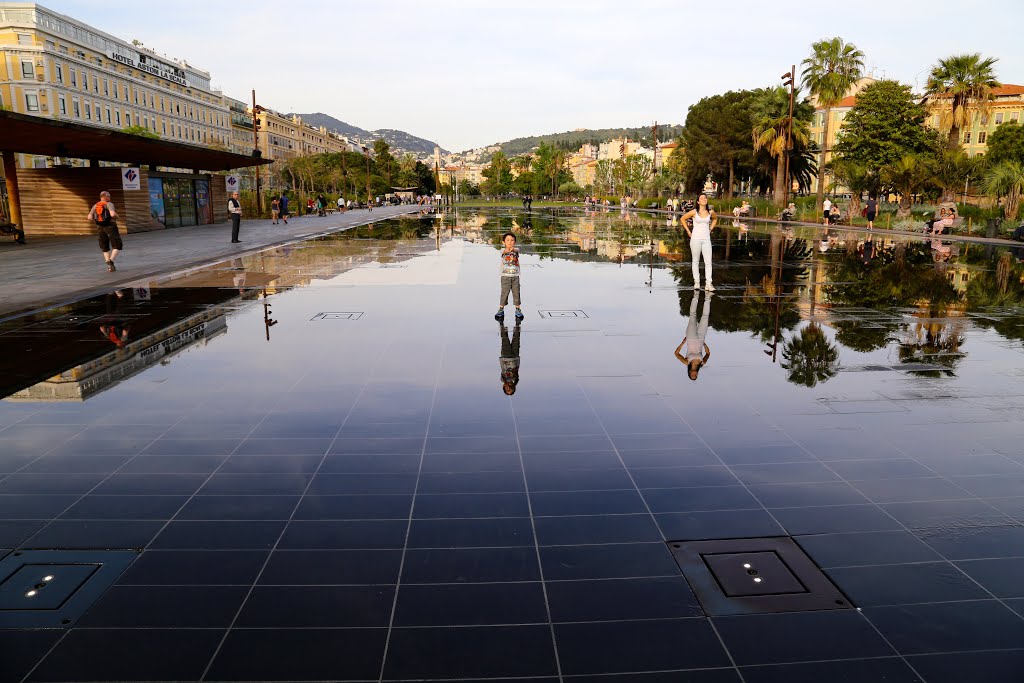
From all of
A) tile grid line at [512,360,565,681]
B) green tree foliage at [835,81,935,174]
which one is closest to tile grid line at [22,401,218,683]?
tile grid line at [512,360,565,681]

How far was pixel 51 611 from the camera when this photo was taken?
10.7 feet

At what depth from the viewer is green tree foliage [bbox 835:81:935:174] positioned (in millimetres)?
54562

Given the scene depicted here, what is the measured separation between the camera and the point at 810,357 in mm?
8359

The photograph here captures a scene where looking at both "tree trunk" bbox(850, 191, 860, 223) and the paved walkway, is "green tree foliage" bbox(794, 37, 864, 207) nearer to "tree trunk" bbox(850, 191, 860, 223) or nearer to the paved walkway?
"tree trunk" bbox(850, 191, 860, 223)

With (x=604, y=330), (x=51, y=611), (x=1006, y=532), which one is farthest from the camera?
(x=604, y=330)

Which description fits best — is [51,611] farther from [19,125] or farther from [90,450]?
[19,125]

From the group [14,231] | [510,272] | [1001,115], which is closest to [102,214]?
[510,272]

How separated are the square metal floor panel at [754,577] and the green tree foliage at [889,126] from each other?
57825mm

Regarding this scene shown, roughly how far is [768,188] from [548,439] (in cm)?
7577

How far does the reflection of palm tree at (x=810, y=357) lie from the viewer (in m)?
7.49

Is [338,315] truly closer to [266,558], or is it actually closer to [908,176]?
[266,558]

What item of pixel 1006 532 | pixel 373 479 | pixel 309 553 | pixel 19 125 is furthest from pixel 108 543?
pixel 19 125

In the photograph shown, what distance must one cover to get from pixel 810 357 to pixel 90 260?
18.5 metres

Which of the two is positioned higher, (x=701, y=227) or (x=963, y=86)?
(x=963, y=86)
